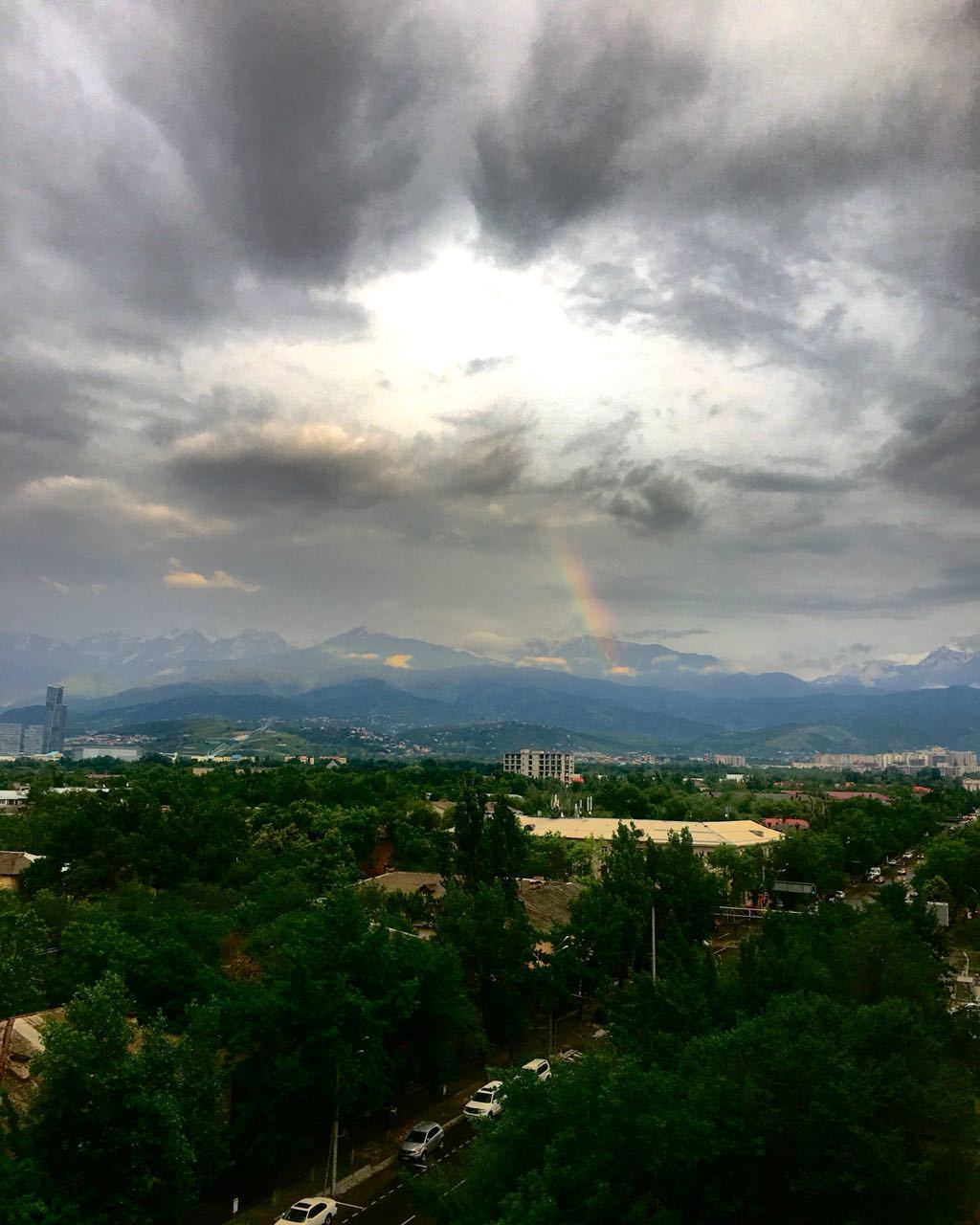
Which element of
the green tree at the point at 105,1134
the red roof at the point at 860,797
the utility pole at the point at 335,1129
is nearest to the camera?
the green tree at the point at 105,1134

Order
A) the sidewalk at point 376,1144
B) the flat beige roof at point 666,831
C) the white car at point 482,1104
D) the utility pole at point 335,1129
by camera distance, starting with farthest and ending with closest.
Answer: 1. the flat beige roof at point 666,831
2. the white car at point 482,1104
3. the sidewalk at point 376,1144
4. the utility pole at point 335,1129

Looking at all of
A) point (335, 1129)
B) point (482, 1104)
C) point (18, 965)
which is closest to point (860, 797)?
point (482, 1104)

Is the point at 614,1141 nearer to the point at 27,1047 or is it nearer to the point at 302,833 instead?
the point at 27,1047

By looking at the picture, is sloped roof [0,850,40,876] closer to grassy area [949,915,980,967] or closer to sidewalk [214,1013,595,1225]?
sidewalk [214,1013,595,1225]

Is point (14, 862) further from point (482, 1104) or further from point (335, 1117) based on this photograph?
point (335, 1117)

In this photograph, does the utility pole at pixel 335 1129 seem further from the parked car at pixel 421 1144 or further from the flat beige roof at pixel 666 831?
the flat beige roof at pixel 666 831

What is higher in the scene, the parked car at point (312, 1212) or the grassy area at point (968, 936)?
the grassy area at point (968, 936)

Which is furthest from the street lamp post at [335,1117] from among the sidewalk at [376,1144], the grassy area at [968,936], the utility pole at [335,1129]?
the grassy area at [968,936]

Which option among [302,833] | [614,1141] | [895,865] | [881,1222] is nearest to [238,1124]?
[614,1141]
